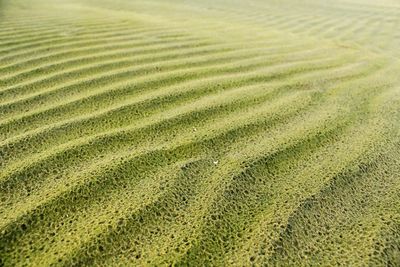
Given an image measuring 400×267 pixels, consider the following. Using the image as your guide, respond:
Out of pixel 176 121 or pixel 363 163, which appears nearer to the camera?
pixel 363 163

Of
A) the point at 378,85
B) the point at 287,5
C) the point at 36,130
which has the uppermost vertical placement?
the point at 36,130

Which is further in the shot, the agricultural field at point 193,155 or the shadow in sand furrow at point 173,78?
the shadow in sand furrow at point 173,78

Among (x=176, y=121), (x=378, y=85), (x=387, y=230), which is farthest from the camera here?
(x=378, y=85)

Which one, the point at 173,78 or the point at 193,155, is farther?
the point at 173,78

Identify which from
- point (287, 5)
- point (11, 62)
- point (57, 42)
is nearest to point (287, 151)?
point (11, 62)

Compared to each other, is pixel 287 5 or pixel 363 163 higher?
pixel 363 163

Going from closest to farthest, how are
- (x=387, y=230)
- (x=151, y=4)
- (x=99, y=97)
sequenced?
1. (x=387, y=230)
2. (x=99, y=97)
3. (x=151, y=4)

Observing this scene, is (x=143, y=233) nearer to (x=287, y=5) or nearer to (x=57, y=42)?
(x=57, y=42)

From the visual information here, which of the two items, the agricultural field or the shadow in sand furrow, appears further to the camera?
the shadow in sand furrow
